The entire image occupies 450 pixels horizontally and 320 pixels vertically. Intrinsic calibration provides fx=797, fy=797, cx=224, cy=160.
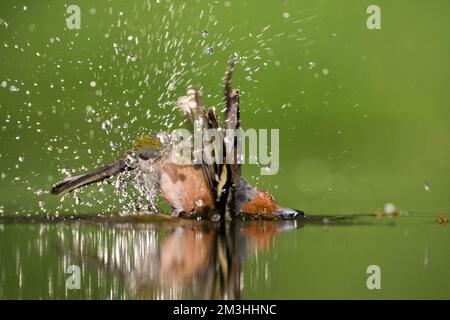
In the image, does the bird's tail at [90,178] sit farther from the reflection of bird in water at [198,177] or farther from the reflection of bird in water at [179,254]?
the reflection of bird in water at [179,254]

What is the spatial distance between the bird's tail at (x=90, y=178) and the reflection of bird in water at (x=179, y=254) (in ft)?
1.61

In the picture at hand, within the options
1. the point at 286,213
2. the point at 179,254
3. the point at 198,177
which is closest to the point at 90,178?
the point at 198,177

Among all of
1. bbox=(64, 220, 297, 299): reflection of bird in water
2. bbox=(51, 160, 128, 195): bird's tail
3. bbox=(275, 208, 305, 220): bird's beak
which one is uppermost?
bbox=(51, 160, 128, 195): bird's tail

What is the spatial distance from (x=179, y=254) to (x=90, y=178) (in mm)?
2180

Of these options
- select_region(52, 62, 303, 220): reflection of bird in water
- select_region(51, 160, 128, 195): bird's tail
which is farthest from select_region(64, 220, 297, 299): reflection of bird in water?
select_region(51, 160, 128, 195): bird's tail

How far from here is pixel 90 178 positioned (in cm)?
671

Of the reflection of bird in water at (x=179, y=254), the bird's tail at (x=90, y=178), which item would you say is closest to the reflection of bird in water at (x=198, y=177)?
the bird's tail at (x=90, y=178)

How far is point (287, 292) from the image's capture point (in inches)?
144

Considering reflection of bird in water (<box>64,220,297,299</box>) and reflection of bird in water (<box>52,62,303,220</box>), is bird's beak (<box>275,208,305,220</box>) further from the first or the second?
reflection of bird in water (<box>64,220,297,299</box>)

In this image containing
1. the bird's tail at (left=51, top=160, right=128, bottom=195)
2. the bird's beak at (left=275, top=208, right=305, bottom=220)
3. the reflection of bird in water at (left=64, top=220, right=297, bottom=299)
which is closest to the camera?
the reflection of bird in water at (left=64, top=220, right=297, bottom=299)

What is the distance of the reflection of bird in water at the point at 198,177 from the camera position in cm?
630

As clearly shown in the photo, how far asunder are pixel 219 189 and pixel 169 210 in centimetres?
68

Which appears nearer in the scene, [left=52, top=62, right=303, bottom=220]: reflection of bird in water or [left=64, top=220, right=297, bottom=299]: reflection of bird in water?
[left=64, top=220, right=297, bottom=299]: reflection of bird in water

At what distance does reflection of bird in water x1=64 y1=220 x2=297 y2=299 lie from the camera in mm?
3705
